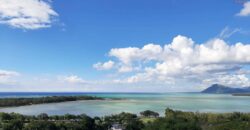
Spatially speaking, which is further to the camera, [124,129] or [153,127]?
[124,129]

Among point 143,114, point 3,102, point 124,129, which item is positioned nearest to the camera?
point 124,129

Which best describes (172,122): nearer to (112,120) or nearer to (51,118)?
(112,120)

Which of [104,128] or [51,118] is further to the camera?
[51,118]

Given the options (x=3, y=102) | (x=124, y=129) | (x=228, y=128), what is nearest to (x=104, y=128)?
(x=124, y=129)

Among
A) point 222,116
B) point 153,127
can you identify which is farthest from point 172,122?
point 222,116

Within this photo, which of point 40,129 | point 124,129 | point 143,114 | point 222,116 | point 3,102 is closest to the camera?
point 40,129

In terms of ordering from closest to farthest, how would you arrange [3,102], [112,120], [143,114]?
[112,120] → [143,114] → [3,102]

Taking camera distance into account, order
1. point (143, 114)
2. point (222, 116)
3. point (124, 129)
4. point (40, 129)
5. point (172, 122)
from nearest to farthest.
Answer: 1. point (172, 122)
2. point (40, 129)
3. point (124, 129)
4. point (222, 116)
5. point (143, 114)

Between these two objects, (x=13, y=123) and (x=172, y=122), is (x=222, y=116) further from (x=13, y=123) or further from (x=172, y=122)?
(x=13, y=123)
